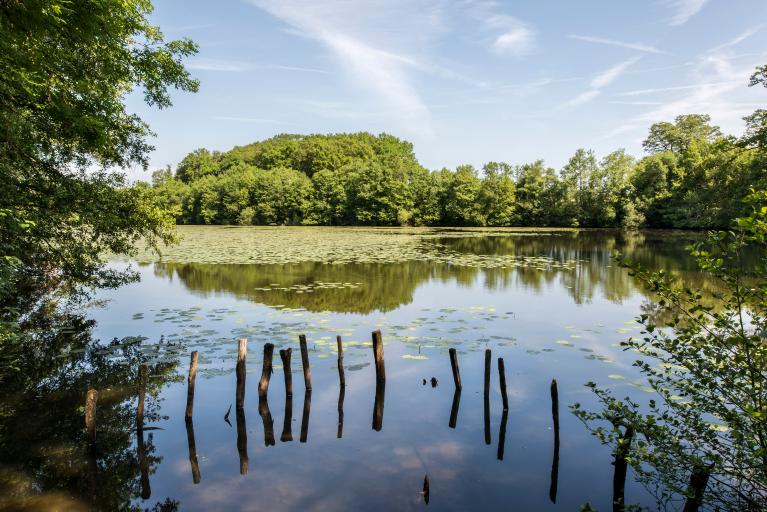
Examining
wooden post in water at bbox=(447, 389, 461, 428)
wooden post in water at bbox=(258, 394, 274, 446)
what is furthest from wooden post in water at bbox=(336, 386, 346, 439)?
wooden post in water at bbox=(447, 389, 461, 428)

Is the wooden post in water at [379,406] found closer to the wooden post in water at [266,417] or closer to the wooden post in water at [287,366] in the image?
the wooden post in water at [287,366]

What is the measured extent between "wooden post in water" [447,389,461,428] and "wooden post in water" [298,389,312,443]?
2.50 meters

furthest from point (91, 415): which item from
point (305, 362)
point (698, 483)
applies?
point (698, 483)

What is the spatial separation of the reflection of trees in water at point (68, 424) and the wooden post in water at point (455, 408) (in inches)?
179

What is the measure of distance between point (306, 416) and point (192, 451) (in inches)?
79.0

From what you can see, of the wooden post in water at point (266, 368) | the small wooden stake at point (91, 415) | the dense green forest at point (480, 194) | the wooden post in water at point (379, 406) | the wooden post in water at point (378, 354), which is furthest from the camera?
the dense green forest at point (480, 194)

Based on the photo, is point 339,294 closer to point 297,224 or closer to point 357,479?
point 357,479

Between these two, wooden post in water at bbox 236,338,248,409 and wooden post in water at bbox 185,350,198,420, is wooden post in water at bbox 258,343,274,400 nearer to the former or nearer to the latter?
wooden post in water at bbox 236,338,248,409

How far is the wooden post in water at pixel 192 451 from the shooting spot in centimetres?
691

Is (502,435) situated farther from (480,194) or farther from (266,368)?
(480,194)

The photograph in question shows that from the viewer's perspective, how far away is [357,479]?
6809 millimetres

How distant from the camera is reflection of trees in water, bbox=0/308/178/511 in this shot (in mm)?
6371

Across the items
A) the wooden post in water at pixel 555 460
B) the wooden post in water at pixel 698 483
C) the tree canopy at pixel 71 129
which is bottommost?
the wooden post in water at pixel 555 460

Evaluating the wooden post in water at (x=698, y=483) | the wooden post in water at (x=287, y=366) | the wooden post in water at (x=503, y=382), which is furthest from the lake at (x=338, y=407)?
the wooden post in water at (x=698, y=483)
